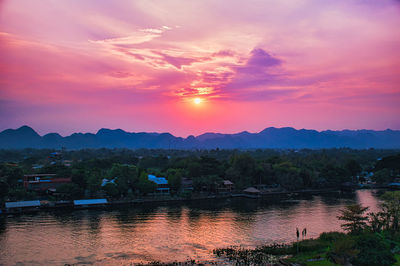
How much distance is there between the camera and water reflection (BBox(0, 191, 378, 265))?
20641 mm

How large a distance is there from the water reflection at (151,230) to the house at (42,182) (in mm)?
9706

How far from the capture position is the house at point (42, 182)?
41.7 metres

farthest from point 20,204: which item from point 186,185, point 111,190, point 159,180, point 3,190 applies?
point 186,185

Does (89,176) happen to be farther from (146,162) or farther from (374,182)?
(374,182)

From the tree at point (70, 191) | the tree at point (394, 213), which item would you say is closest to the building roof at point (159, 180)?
the tree at point (70, 191)

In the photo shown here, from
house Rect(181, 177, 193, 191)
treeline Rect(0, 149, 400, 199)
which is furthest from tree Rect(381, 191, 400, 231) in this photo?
house Rect(181, 177, 193, 191)

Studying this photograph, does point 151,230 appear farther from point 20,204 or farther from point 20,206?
point 20,204

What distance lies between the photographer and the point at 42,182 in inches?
1670

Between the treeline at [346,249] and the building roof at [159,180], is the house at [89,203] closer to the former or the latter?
the building roof at [159,180]

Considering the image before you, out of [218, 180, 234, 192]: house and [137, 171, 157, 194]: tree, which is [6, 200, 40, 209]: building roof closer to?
[137, 171, 157, 194]: tree

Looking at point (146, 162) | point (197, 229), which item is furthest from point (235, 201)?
point (146, 162)

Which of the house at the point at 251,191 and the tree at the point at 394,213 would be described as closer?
the tree at the point at 394,213

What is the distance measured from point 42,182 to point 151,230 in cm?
2307

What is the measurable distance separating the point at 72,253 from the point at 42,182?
2516 centimetres
